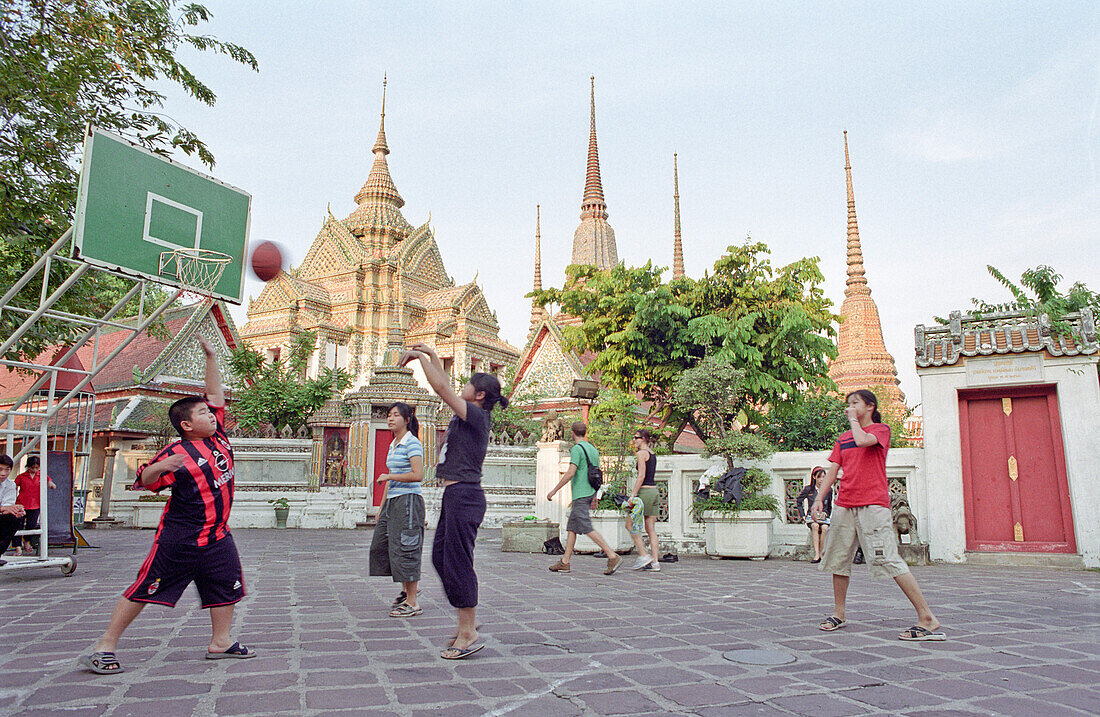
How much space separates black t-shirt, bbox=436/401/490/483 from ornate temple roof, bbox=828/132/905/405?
27.5 metres

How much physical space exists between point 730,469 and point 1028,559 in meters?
3.79

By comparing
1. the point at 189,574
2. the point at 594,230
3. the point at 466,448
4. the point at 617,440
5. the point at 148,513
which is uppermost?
the point at 594,230

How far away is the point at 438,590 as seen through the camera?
6746 mm

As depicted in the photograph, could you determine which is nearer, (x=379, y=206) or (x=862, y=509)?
(x=862, y=509)

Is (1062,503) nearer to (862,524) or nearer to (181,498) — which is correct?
(862,524)

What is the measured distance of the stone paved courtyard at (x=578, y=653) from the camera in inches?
122

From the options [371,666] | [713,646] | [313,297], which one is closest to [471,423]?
[371,666]

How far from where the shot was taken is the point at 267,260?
22.3 feet

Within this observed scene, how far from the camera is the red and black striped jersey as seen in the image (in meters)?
3.70

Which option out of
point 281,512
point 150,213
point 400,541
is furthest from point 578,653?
point 281,512

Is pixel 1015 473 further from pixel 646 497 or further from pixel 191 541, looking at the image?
pixel 191 541

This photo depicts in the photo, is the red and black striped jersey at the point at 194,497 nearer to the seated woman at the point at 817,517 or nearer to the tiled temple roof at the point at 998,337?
the seated woman at the point at 817,517

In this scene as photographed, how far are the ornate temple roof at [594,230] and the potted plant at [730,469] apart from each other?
23.4 meters

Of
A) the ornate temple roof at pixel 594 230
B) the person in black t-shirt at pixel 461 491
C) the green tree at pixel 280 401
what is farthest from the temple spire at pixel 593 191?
the person in black t-shirt at pixel 461 491
